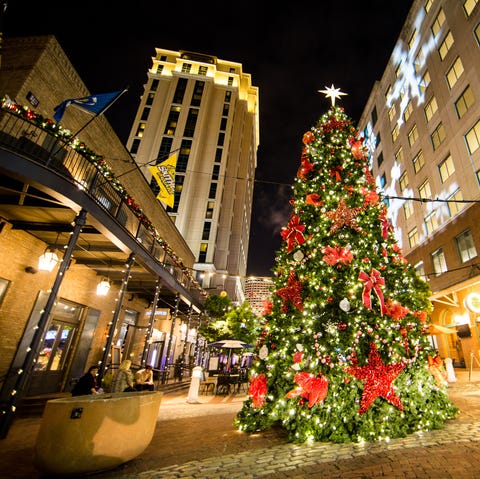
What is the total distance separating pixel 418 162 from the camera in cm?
2209

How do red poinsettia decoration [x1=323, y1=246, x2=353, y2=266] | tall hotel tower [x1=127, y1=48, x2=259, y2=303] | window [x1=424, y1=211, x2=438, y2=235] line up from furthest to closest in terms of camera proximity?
Result: tall hotel tower [x1=127, y1=48, x2=259, y2=303] < window [x1=424, y1=211, x2=438, y2=235] < red poinsettia decoration [x1=323, y1=246, x2=353, y2=266]

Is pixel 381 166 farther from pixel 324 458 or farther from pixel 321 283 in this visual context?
pixel 324 458

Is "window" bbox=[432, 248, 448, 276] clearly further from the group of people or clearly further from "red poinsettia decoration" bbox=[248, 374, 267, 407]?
the group of people

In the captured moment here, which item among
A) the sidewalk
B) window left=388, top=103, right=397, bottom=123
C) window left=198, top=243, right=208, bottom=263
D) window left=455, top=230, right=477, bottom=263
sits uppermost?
window left=388, top=103, right=397, bottom=123

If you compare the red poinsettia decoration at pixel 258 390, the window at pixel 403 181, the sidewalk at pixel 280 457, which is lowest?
the sidewalk at pixel 280 457

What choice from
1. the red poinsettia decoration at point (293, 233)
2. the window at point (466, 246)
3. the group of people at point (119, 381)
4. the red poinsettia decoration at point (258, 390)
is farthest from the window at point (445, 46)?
the group of people at point (119, 381)

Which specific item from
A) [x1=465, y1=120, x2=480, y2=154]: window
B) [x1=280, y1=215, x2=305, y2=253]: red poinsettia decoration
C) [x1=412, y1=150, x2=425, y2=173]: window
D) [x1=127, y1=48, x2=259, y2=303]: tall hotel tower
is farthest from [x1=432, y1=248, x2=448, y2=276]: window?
[x1=127, y1=48, x2=259, y2=303]: tall hotel tower

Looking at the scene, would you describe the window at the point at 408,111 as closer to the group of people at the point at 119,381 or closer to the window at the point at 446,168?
the window at the point at 446,168

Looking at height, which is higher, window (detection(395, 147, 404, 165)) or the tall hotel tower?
the tall hotel tower

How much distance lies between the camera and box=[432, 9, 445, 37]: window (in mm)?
19703

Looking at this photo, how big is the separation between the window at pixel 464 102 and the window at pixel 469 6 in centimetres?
482

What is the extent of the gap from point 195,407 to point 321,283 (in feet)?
24.2

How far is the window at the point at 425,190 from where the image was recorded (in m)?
20.3

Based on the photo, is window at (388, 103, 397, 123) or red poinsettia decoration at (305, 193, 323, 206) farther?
window at (388, 103, 397, 123)
